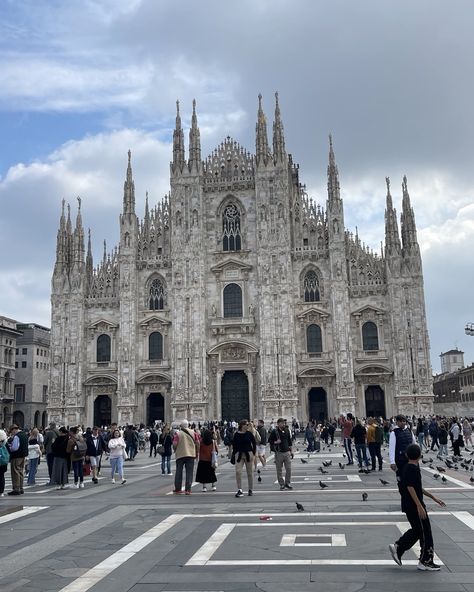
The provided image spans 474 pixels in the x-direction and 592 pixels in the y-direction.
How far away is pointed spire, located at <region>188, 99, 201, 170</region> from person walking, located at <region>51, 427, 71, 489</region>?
121ft

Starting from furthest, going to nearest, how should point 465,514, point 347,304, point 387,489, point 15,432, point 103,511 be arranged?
point 347,304, point 15,432, point 387,489, point 103,511, point 465,514

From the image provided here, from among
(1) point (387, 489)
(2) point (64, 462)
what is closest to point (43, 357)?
(2) point (64, 462)

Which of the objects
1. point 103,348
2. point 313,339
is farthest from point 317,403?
point 103,348

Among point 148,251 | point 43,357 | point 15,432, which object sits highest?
point 148,251

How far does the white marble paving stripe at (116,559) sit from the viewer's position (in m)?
7.78

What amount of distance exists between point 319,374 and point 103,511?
36.4 m

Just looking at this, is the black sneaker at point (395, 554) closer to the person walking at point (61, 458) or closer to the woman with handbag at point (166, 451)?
the person walking at point (61, 458)

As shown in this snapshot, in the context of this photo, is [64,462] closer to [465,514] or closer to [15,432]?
[15,432]

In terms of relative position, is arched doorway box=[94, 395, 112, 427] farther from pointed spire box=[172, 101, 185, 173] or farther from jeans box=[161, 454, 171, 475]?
jeans box=[161, 454, 171, 475]

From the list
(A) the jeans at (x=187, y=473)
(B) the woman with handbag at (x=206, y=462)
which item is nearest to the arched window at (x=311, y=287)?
(B) the woman with handbag at (x=206, y=462)

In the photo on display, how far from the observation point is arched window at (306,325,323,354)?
49625 mm

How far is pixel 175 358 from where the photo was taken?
49938 millimetres

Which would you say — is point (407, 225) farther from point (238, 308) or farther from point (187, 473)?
point (187, 473)

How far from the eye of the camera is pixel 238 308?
2007 inches
